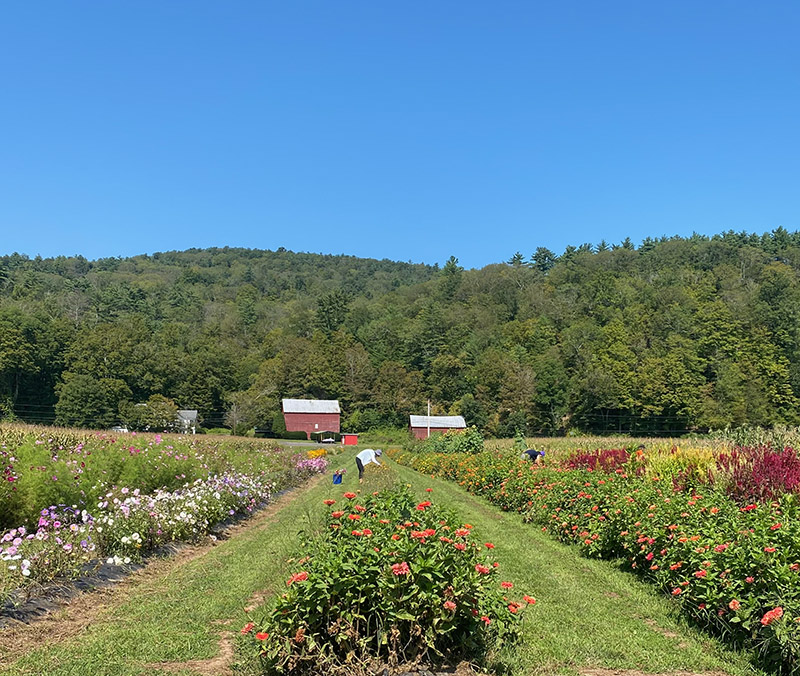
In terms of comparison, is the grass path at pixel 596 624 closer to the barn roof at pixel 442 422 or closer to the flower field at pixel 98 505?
the flower field at pixel 98 505

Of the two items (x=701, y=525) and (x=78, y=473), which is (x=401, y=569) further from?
(x=78, y=473)

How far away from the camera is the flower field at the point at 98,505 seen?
6230mm

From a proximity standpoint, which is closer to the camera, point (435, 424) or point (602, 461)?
point (602, 461)

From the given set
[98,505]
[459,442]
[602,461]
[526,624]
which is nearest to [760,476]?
[526,624]

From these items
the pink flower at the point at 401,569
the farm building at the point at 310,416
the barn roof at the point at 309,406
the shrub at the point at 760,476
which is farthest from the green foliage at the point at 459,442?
the barn roof at the point at 309,406

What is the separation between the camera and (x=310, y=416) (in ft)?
240

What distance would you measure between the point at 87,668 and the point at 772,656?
4.91 metres

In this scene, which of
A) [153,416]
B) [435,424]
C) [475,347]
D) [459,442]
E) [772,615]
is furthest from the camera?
[475,347]

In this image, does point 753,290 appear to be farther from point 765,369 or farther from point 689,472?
point 689,472

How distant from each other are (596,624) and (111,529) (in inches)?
216

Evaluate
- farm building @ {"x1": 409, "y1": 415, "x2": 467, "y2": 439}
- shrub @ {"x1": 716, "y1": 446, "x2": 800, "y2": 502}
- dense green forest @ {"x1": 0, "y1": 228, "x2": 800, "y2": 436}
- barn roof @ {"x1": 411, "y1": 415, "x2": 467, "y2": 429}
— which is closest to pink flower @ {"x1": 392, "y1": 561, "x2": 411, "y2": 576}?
shrub @ {"x1": 716, "y1": 446, "x2": 800, "y2": 502}

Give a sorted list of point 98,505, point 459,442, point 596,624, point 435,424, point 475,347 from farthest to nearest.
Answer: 1. point 475,347
2. point 435,424
3. point 459,442
4. point 98,505
5. point 596,624

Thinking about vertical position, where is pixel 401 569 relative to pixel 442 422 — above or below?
above

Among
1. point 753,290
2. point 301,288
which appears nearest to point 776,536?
point 753,290
